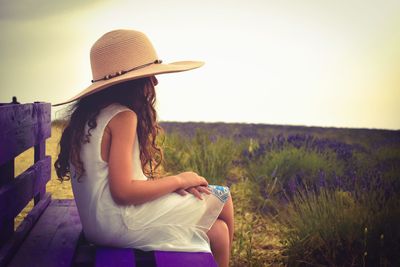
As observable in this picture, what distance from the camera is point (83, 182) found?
2.12 metres

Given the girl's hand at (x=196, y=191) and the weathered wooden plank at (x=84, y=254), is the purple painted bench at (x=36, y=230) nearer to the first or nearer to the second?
the weathered wooden plank at (x=84, y=254)

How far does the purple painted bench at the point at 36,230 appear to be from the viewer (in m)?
1.95

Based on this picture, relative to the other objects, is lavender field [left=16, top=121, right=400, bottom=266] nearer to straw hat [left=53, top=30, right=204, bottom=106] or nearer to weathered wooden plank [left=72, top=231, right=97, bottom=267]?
weathered wooden plank [left=72, top=231, right=97, bottom=267]

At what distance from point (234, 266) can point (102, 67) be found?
1804mm

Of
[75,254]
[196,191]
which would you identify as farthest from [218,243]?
[75,254]

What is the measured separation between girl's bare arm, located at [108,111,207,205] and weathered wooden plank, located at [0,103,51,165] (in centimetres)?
48

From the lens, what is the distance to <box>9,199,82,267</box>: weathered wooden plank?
208cm

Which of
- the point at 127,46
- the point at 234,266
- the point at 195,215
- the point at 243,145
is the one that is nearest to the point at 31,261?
the point at 195,215

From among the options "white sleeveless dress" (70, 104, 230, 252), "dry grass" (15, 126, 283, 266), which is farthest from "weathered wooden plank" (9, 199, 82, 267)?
"dry grass" (15, 126, 283, 266)

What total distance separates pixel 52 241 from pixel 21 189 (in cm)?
39

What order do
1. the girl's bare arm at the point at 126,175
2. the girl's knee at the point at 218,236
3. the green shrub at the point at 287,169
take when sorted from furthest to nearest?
1. the green shrub at the point at 287,169
2. the girl's knee at the point at 218,236
3. the girl's bare arm at the point at 126,175

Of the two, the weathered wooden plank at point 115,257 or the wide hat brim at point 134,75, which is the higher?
the wide hat brim at point 134,75

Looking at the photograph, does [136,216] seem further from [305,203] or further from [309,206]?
[305,203]

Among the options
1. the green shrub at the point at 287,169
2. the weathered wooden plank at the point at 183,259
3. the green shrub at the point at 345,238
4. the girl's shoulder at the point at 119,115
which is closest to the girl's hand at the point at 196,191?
the weathered wooden plank at the point at 183,259
